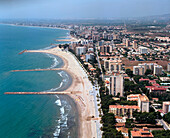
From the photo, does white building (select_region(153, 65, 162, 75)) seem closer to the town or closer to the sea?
the town

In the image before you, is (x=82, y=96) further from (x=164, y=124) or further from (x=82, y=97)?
(x=164, y=124)

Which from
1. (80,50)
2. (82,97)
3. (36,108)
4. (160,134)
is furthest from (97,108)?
(80,50)

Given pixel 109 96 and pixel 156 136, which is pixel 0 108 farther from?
pixel 156 136

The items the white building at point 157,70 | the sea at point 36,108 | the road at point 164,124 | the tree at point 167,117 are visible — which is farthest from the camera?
the white building at point 157,70

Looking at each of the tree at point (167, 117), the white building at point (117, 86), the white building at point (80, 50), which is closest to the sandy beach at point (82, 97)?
the white building at point (117, 86)

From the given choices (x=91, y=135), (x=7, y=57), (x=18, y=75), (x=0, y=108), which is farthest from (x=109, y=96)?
(x=7, y=57)

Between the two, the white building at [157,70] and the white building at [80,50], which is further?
the white building at [80,50]

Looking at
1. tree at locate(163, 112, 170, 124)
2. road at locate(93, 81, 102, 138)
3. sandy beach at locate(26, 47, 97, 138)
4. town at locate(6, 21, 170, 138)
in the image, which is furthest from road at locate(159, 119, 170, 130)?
sandy beach at locate(26, 47, 97, 138)

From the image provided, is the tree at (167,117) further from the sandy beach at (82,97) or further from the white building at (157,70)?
the white building at (157,70)
